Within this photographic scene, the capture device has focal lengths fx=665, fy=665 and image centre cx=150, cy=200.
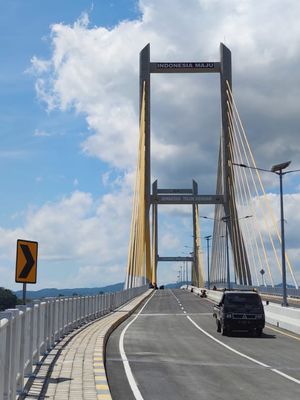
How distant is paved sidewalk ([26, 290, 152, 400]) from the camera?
1012 centimetres

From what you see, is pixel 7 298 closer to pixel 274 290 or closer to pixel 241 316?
pixel 241 316

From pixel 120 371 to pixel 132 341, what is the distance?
781cm

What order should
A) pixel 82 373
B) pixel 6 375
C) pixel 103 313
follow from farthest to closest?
pixel 103 313
pixel 82 373
pixel 6 375

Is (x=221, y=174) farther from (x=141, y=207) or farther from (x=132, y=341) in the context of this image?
(x=132, y=341)

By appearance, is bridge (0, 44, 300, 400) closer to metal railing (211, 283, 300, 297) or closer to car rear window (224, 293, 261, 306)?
car rear window (224, 293, 261, 306)

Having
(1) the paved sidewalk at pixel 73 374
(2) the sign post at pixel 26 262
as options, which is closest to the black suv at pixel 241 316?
(1) the paved sidewalk at pixel 73 374

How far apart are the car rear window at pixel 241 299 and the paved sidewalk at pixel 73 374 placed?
879 centimetres

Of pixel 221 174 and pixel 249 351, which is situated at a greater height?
pixel 221 174

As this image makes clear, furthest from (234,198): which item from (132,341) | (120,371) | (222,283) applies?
(120,371)

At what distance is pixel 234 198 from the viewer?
70.1m

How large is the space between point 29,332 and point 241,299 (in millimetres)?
16287

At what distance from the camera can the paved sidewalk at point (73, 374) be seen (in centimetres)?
1012

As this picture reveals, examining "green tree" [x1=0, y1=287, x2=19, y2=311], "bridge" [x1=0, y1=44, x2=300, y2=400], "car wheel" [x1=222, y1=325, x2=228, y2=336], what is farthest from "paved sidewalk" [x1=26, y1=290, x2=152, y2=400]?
"green tree" [x1=0, y1=287, x2=19, y2=311]

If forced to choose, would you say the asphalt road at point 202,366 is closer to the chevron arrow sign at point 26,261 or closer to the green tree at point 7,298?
the chevron arrow sign at point 26,261
